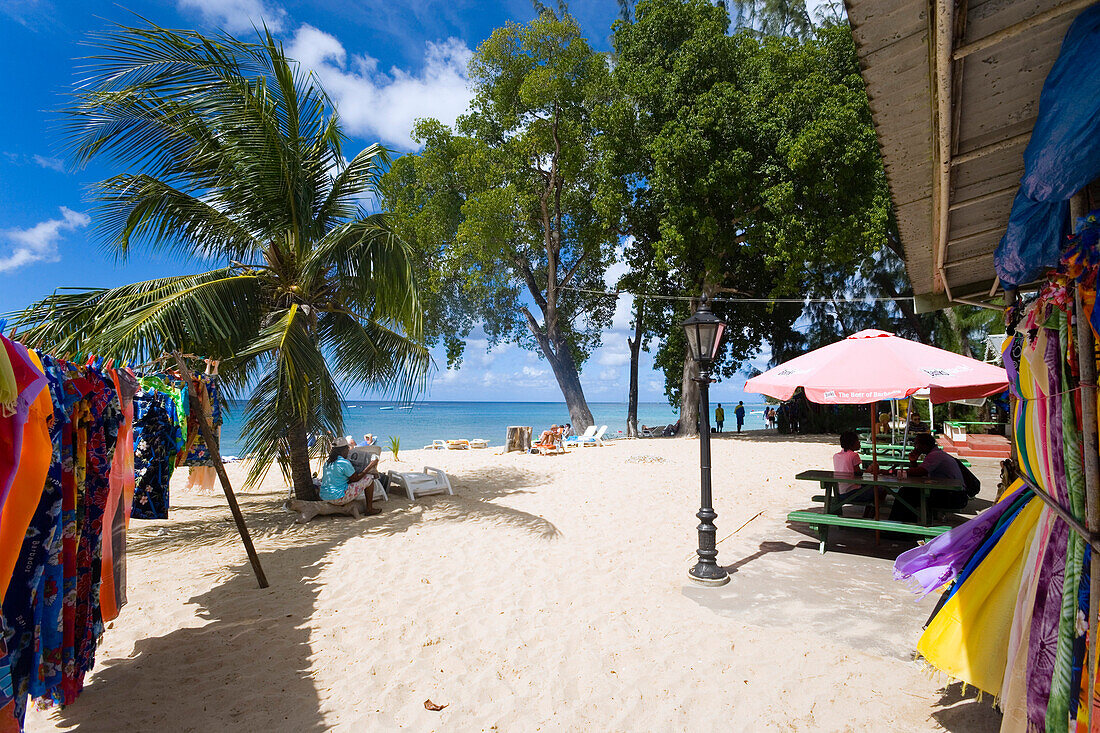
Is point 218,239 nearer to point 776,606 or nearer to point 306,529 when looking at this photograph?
point 306,529

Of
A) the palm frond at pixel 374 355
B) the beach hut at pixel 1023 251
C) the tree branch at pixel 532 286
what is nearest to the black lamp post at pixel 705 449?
the beach hut at pixel 1023 251

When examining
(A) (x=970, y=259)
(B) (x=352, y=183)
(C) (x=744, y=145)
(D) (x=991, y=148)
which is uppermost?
(C) (x=744, y=145)

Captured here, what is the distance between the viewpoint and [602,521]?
770cm

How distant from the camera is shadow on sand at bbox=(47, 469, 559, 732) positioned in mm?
3164

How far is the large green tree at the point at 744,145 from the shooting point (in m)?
15.8

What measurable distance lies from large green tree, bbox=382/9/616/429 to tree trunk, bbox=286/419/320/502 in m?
10.9

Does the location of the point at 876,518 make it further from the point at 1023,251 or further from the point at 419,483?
the point at 419,483

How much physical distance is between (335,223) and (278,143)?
1.60m

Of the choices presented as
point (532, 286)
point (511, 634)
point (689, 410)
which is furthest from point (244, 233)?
point (689, 410)

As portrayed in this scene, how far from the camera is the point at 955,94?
1.78m

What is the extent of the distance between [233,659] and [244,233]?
21.5 ft

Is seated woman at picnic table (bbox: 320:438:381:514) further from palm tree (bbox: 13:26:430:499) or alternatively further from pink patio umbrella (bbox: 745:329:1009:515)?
pink patio umbrella (bbox: 745:329:1009:515)

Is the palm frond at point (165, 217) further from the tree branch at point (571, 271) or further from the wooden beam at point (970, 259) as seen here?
the tree branch at point (571, 271)

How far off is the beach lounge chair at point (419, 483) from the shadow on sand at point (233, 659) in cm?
215
